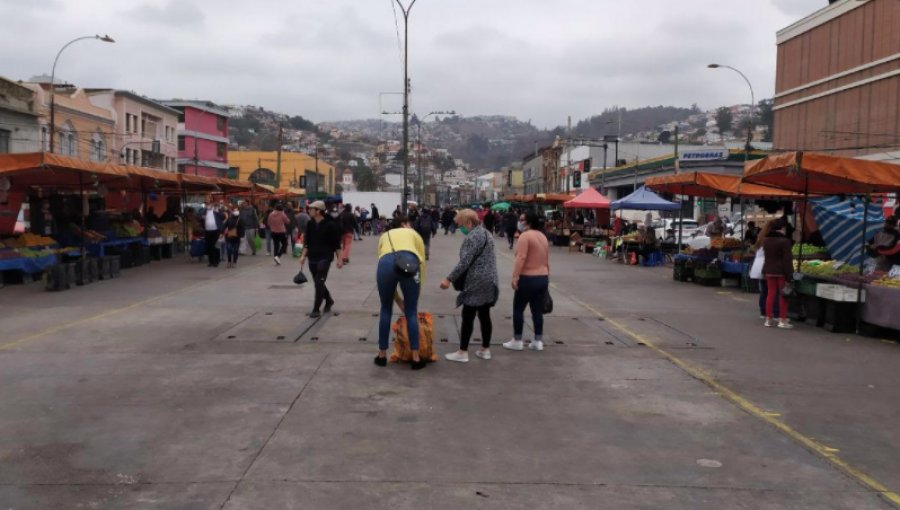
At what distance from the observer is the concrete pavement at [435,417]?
432 cm

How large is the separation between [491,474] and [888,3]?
4448 cm

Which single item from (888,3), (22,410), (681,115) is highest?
(681,115)

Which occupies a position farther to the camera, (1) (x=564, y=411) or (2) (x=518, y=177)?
(2) (x=518, y=177)

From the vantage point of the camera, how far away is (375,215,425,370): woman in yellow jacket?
7.43m

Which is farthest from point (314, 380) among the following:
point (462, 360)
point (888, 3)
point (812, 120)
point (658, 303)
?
point (812, 120)

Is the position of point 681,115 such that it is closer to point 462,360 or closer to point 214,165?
point 214,165

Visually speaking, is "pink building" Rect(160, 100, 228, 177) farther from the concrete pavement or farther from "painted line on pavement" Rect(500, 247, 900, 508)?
"painted line on pavement" Rect(500, 247, 900, 508)

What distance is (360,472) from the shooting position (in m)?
4.55

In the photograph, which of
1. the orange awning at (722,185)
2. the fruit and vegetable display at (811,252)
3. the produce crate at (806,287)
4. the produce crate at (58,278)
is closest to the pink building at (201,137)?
the produce crate at (58,278)

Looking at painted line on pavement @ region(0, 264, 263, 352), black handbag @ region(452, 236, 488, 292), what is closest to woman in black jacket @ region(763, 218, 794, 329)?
black handbag @ region(452, 236, 488, 292)

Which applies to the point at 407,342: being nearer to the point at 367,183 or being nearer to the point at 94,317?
the point at 94,317

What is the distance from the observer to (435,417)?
19.0 feet

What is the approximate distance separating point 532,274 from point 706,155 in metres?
48.0

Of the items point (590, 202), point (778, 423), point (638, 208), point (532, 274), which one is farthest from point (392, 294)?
point (590, 202)
